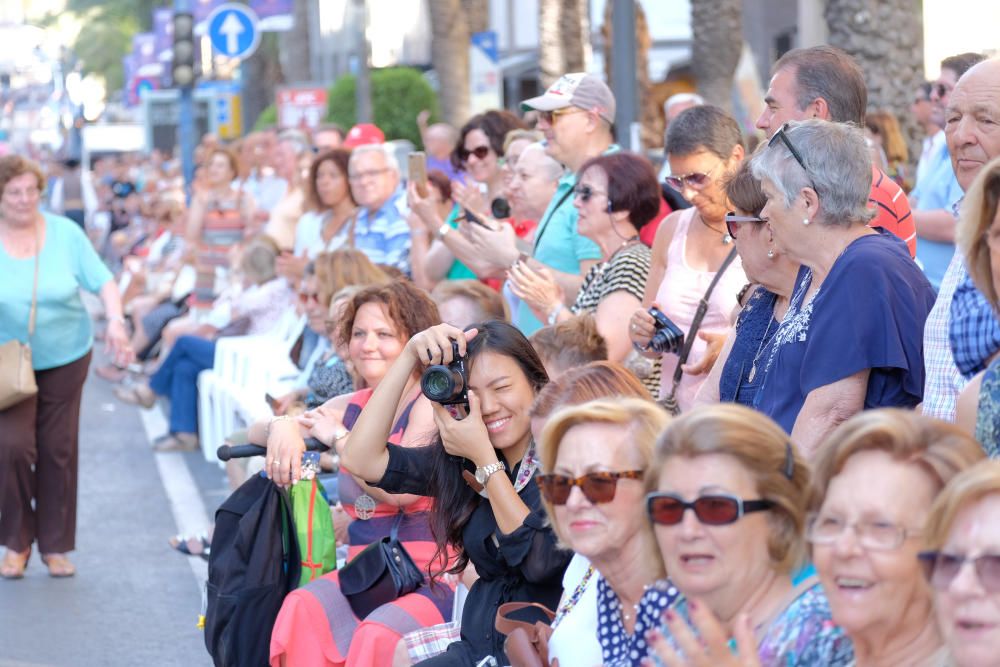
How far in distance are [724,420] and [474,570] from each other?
6.97 feet

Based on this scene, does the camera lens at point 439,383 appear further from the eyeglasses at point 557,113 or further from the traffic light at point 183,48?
the traffic light at point 183,48

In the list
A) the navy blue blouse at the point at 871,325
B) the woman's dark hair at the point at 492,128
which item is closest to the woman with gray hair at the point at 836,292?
the navy blue blouse at the point at 871,325

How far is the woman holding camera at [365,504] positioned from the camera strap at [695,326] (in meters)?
0.88

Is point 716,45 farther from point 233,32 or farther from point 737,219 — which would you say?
point 737,219

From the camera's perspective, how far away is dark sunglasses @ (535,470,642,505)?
3.71 metres

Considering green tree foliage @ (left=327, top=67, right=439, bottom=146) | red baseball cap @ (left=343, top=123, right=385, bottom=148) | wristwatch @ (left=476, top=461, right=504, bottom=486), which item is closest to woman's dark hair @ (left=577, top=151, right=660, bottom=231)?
wristwatch @ (left=476, top=461, right=504, bottom=486)

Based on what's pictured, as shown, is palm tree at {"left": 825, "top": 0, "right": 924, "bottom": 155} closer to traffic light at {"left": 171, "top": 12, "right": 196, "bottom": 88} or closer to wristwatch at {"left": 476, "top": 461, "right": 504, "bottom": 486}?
wristwatch at {"left": 476, "top": 461, "right": 504, "bottom": 486}

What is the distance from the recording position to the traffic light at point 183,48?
79.9 feet

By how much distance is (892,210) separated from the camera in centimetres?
514

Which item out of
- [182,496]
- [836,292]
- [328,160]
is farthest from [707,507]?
[328,160]

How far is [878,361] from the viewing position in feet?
14.0

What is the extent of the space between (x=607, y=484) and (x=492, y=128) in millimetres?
6167

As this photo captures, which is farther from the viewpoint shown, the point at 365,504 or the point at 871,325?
the point at 365,504

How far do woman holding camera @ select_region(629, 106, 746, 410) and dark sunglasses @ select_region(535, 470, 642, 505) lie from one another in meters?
1.94
